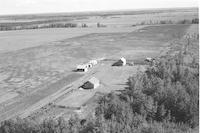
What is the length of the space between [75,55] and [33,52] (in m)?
10.9

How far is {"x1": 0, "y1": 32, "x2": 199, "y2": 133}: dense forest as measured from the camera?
58.1 feet

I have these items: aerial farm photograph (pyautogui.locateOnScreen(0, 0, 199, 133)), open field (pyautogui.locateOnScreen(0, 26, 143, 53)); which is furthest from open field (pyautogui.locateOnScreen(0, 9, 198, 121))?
open field (pyautogui.locateOnScreen(0, 26, 143, 53))

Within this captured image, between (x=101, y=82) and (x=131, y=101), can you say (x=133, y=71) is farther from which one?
(x=131, y=101)

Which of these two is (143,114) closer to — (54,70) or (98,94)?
(98,94)

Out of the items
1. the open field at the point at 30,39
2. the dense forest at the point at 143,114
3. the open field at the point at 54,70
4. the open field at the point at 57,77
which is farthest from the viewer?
the open field at the point at 30,39

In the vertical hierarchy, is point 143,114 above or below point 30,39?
below

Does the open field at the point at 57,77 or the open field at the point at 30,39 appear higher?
the open field at the point at 30,39

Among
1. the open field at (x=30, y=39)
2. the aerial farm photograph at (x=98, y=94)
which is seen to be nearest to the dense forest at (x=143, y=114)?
the aerial farm photograph at (x=98, y=94)

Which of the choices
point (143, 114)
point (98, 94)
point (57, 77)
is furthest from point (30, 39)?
point (143, 114)

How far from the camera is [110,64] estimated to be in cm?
4759

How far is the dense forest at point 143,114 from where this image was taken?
17719mm

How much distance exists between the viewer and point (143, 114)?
70.4 feet

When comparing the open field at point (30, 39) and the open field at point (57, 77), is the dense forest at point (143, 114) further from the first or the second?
the open field at point (30, 39)

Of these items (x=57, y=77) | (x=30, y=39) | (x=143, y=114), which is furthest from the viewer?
(x=30, y=39)
